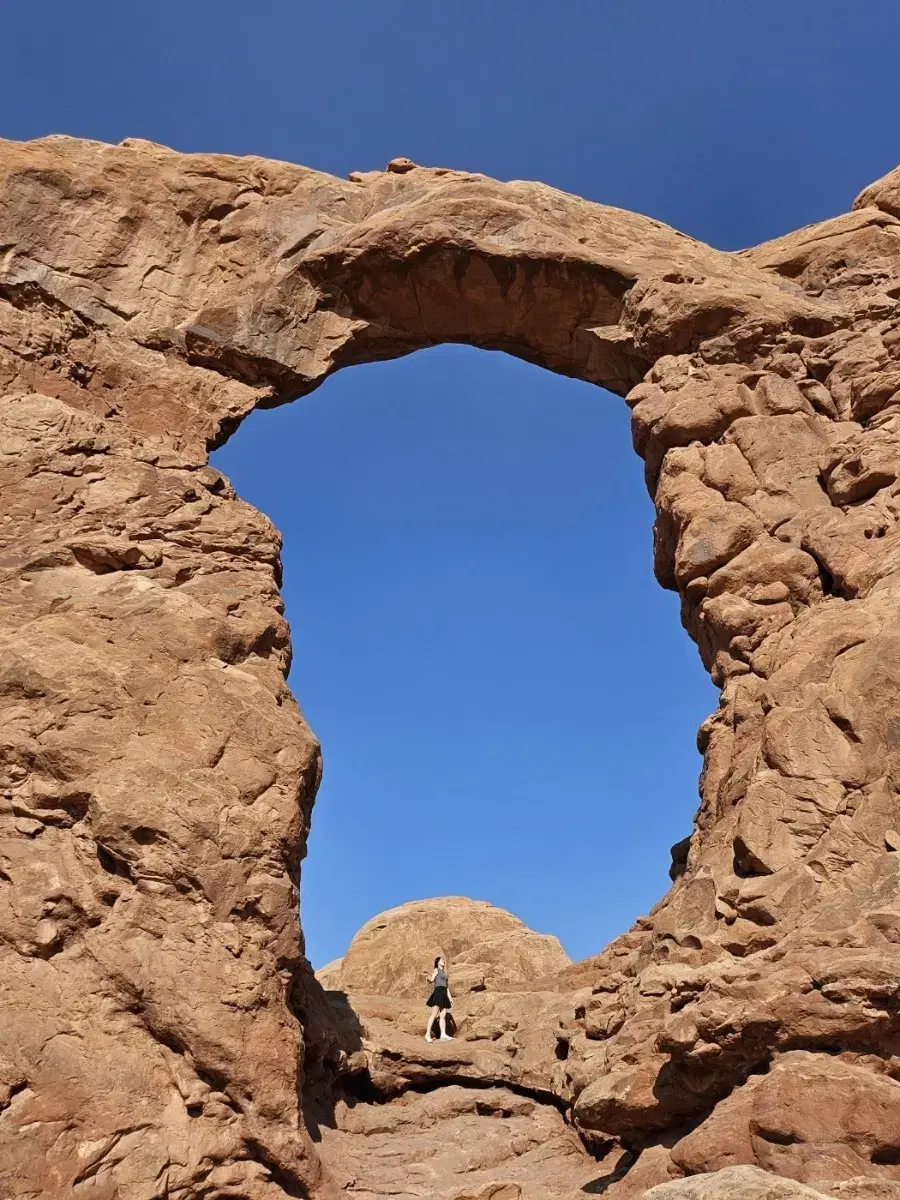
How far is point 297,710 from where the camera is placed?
504 inches

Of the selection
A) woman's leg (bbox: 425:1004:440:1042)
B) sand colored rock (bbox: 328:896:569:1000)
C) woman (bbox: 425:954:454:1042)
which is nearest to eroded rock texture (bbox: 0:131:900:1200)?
woman's leg (bbox: 425:1004:440:1042)

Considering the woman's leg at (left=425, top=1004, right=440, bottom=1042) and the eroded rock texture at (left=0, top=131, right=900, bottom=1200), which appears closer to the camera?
the eroded rock texture at (left=0, top=131, right=900, bottom=1200)

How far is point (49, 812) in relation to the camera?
35.6 ft

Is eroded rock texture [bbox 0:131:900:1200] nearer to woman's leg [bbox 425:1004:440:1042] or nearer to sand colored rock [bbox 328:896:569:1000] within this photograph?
woman's leg [bbox 425:1004:440:1042]

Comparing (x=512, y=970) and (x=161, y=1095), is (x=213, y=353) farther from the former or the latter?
(x=512, y=970)

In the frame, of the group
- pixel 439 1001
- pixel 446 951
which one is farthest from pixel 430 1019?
pixel 446 951

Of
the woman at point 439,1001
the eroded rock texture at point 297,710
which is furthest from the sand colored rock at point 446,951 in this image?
the eroded rock texture at point 297,710

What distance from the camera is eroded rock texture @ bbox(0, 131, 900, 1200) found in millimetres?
9531

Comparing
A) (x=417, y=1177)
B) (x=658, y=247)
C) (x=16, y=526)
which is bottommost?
(x=417, y=1177)

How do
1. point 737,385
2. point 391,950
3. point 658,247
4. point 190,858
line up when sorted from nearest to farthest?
point 190,858 → point 737,385 → point 658,247 → point 391,950

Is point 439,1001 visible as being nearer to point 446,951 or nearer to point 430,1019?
point 430,1019

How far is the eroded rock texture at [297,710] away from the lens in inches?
375

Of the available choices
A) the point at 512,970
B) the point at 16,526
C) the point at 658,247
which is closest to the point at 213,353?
the point at 16,526

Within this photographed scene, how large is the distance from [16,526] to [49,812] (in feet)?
12.9
